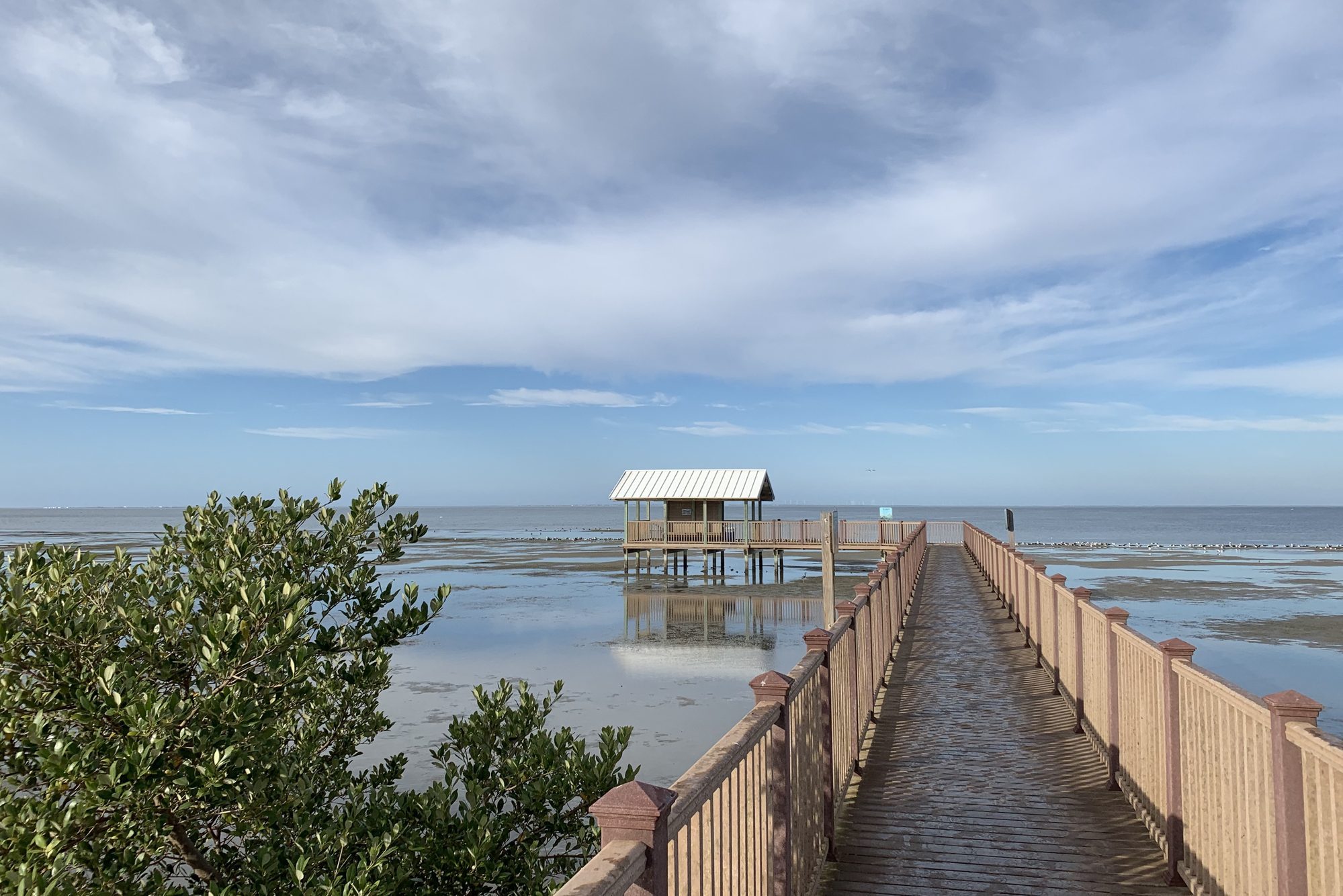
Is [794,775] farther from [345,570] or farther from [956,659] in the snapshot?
[956,659]

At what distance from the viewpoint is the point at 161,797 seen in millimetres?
3992

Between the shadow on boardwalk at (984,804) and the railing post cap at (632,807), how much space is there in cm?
310

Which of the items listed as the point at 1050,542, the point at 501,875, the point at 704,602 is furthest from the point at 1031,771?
the point at 1050,542

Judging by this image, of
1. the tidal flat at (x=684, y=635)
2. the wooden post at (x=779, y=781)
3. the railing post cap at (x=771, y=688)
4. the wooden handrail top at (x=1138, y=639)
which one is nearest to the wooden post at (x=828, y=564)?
the tidal flat at (x=684, y=635)

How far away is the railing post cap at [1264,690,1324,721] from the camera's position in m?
3.08

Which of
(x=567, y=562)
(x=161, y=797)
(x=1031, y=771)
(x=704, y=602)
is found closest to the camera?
(x=161, y=797)

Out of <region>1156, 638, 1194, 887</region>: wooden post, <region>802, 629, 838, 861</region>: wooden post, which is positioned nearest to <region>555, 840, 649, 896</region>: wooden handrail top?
<region>802, 629, 838, 861</region>: wooden post

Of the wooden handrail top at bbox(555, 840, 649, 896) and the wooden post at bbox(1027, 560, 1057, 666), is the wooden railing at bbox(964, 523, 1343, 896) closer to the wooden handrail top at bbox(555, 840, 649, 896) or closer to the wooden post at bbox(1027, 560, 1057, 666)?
the wooden handrail top at bbox(555, 840, 649, 896)

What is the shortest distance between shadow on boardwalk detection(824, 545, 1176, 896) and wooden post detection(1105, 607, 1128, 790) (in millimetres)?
145

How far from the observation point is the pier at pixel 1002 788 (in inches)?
112

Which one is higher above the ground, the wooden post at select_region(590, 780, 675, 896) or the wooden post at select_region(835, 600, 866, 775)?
the wooden post at select_region(590, 780, 675, 896)

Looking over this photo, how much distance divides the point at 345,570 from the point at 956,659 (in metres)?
8.67

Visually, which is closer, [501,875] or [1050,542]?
[501,875]

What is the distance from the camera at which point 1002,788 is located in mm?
6195
